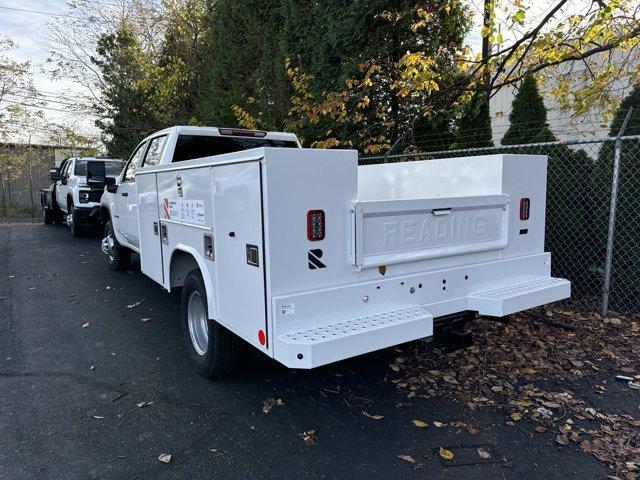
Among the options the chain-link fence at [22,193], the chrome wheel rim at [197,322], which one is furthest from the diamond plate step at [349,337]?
the chain-link fence at [22,193]

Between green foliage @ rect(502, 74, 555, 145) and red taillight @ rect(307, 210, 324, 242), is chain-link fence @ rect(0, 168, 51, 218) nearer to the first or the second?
green foliage @ rect(502, 74, 555, 145)

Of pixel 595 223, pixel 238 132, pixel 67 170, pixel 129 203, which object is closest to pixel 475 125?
pixel 595 223

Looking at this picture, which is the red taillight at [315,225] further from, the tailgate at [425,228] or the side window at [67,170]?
the side window at [67,170]

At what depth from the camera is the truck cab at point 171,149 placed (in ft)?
18.0

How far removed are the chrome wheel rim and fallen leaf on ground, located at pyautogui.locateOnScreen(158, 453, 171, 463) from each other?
1.15 metres

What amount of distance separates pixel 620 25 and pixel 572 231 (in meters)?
2.97

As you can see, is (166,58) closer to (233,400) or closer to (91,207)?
(91,207)

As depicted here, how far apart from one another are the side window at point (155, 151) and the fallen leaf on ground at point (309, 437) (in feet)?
11.8

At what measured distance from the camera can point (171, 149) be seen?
17.5ft

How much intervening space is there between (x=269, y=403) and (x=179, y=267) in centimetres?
171

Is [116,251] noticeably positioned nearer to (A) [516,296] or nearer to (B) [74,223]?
(B) [74,223]

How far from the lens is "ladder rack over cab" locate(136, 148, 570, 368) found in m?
2.84

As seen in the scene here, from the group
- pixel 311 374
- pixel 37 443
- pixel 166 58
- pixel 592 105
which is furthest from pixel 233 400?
pixel 166 58

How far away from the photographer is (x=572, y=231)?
6.16 meters
